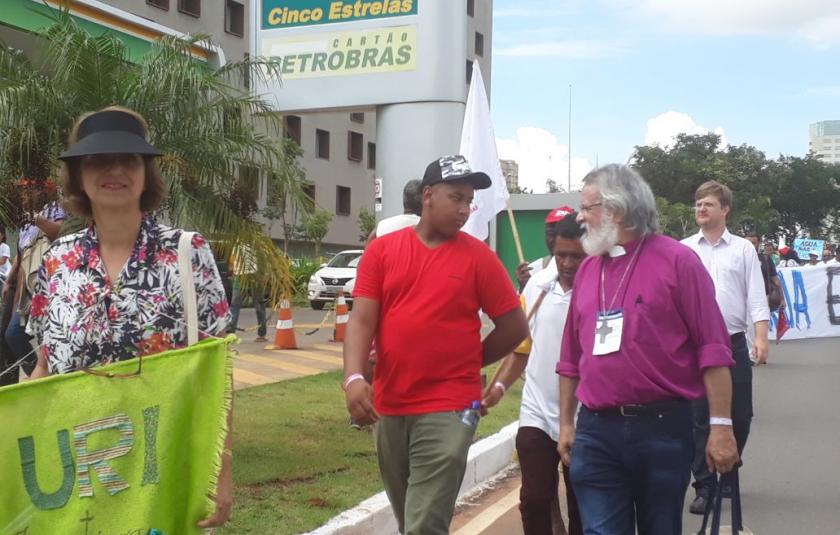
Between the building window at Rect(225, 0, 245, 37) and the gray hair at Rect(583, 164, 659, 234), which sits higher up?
the building window at Rect(225, 0, 245, 37)

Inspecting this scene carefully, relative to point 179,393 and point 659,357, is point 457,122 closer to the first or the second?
point 659,357

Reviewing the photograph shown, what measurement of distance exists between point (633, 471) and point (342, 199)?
49.8 metres

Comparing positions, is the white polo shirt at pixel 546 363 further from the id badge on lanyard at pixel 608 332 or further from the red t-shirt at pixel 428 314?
the id badge on lanyard at pixel 608 332

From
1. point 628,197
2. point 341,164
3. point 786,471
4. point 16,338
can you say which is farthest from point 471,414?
point 341,164

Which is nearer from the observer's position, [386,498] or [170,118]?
[386,498]

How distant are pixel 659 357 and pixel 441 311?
88 cm

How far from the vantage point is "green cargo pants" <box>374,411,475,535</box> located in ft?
13.5

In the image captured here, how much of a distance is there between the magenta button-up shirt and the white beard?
0.09 meters

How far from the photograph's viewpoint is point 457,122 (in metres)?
13.0

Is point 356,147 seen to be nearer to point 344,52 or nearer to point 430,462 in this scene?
point 344,52

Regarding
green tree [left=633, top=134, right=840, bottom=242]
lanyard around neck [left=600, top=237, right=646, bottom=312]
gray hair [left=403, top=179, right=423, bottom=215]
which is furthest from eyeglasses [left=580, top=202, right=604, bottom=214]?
green tree [left=633, top=134, right=840, bottom=242]

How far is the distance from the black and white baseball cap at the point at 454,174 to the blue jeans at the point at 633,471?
3.36 ft

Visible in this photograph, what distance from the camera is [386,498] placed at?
20.8 feet

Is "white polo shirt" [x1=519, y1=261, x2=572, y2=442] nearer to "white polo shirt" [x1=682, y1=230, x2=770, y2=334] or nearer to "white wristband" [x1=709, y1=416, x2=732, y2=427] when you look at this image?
"white wristband" [x1=709, y1=416, x2=732, y2=427]
